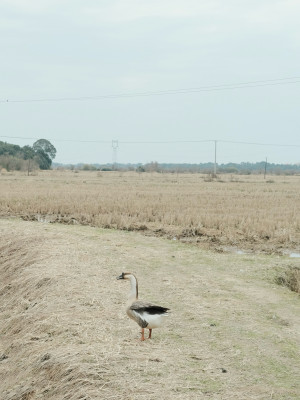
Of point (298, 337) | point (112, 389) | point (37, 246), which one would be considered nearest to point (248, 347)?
point (298, 337)

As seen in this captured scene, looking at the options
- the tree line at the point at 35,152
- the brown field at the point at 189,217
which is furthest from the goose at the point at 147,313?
the tree line at the point at 35,152

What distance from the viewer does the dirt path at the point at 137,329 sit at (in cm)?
552

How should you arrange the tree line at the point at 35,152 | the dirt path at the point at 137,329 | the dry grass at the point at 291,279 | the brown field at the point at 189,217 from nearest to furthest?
1. the dirt path at the point at 137,329
2. the dry grass at the point at 291,279
3. the brown field at the point at 189,217
4. the tree line at the point at 35,152

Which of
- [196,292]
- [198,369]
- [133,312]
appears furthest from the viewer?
[196,292]

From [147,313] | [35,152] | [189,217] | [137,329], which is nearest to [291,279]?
[137,329]

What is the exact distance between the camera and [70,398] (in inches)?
216

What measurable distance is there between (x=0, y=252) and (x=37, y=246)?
1.19 metres

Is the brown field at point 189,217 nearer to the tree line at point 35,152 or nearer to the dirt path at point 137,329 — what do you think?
the dirt path at point 137,329

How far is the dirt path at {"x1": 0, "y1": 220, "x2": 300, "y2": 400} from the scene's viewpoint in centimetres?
552

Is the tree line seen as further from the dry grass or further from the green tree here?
the dry grass

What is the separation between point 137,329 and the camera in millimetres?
6957

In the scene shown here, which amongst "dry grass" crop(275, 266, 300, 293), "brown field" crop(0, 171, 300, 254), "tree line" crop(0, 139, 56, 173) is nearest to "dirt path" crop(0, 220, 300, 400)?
"dry grass" crop(275, 266, 300, 293)

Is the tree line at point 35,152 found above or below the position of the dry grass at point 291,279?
above

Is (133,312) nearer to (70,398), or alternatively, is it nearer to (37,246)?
(70,398)
